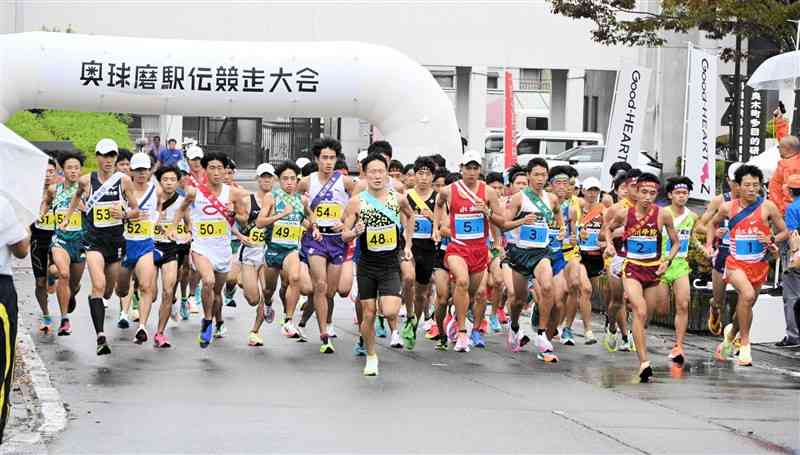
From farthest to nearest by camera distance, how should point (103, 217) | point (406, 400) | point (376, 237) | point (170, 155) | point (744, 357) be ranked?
point (170, 155)
point (744, 357)
point (103, 217)
point (376, 237)
point (406, 400)

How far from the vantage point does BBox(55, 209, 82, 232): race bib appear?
586 inches

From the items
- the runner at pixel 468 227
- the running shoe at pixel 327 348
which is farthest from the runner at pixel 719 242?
the running shoe at pixel 327 348

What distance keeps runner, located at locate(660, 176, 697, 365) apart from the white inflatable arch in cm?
1144

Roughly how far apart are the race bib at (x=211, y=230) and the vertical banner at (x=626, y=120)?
8.86 metres

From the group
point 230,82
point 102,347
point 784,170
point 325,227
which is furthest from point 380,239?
point 230,82

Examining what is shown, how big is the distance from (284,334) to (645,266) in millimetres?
4013

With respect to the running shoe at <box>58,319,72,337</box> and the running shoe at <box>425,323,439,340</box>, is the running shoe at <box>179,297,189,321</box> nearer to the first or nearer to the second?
the running shoe at <box>58,319,72,337</box>

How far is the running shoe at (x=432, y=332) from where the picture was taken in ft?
52.0

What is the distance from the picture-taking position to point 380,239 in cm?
1321

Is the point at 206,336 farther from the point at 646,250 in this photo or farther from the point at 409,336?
the point at 646,250

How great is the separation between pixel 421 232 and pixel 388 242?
213cm

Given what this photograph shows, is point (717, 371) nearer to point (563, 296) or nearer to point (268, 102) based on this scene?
point (563, 296)

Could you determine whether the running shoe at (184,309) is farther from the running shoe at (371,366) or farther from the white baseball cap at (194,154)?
the running shoe at (371,366)

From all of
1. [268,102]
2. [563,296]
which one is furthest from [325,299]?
[268,102]
